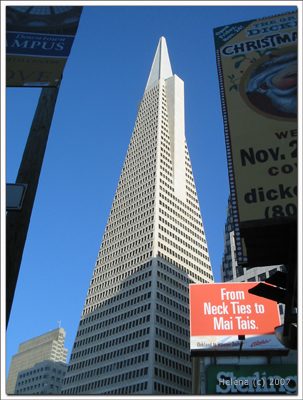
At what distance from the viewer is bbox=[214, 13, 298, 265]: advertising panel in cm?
1436

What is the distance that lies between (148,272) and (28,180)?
12908 centimetres

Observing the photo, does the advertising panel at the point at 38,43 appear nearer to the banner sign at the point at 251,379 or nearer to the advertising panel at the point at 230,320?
the banner sign at the point at 251,379

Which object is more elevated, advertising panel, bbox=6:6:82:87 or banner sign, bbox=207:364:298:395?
advertising panel, bbox=6:6:82:87

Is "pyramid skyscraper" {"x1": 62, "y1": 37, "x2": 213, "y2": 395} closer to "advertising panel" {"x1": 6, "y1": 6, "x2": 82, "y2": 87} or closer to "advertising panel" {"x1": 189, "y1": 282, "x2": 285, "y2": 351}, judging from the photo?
"advertising panel" {"x1": 189, "y1": 282, "x2": 285, "y2": 351}

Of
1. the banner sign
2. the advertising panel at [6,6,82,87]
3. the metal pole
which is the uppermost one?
the advertising panel at [6,6,82,87]

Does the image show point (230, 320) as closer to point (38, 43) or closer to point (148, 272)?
point (38, 43)

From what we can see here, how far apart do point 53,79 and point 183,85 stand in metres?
193

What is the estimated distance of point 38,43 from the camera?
31.1ft

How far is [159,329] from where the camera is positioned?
122375 mm

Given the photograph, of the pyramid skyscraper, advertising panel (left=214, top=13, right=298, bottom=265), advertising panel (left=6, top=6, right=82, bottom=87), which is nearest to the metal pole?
advertising panel (left=6, top=6, right=82, bottom=87)

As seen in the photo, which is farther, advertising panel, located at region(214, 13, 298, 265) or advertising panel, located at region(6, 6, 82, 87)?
advertising panel, located at region(214, 13, 298, 265)

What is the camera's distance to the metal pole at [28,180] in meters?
6.66

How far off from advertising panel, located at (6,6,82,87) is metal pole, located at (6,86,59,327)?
412mm

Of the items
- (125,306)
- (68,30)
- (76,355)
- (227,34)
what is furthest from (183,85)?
(68,30)
